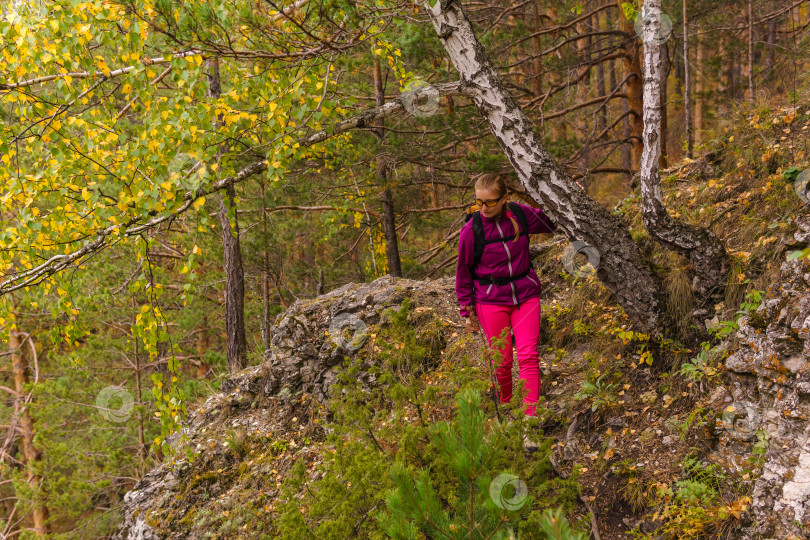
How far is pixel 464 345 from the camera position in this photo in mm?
5066

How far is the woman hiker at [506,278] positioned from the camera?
3594 millimetres

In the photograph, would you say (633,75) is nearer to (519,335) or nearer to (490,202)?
(490,202)

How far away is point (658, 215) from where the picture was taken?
3340mm

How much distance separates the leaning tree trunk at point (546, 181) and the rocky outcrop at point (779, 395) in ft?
2.40

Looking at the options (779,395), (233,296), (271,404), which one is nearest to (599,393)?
(779,395)

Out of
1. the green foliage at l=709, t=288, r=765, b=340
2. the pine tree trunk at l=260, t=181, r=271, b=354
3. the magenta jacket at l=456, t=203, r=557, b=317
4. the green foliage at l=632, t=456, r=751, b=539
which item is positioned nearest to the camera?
the green foliage at l=632, t=456, r=751, b=539

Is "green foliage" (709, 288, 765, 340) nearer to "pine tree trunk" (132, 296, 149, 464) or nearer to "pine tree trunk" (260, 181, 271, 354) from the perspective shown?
"pine tree trunk" (260, 181, 271, 354)

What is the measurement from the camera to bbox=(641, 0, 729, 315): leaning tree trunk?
3098 mm

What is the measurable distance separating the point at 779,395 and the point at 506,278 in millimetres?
1728

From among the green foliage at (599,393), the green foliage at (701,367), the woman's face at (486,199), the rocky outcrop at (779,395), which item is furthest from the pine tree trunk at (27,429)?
the rocky outcrop at (779,395)

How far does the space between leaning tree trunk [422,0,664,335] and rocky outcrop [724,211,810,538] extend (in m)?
0.73

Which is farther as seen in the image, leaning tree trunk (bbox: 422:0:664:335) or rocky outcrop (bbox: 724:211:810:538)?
leaning tree trunk (bbox: 422:0:664:335)

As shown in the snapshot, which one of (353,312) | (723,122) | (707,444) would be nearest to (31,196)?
(353,312)

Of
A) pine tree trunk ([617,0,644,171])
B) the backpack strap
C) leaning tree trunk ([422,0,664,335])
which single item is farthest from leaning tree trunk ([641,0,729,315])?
pine tree trunk ([617,0,644,171])
